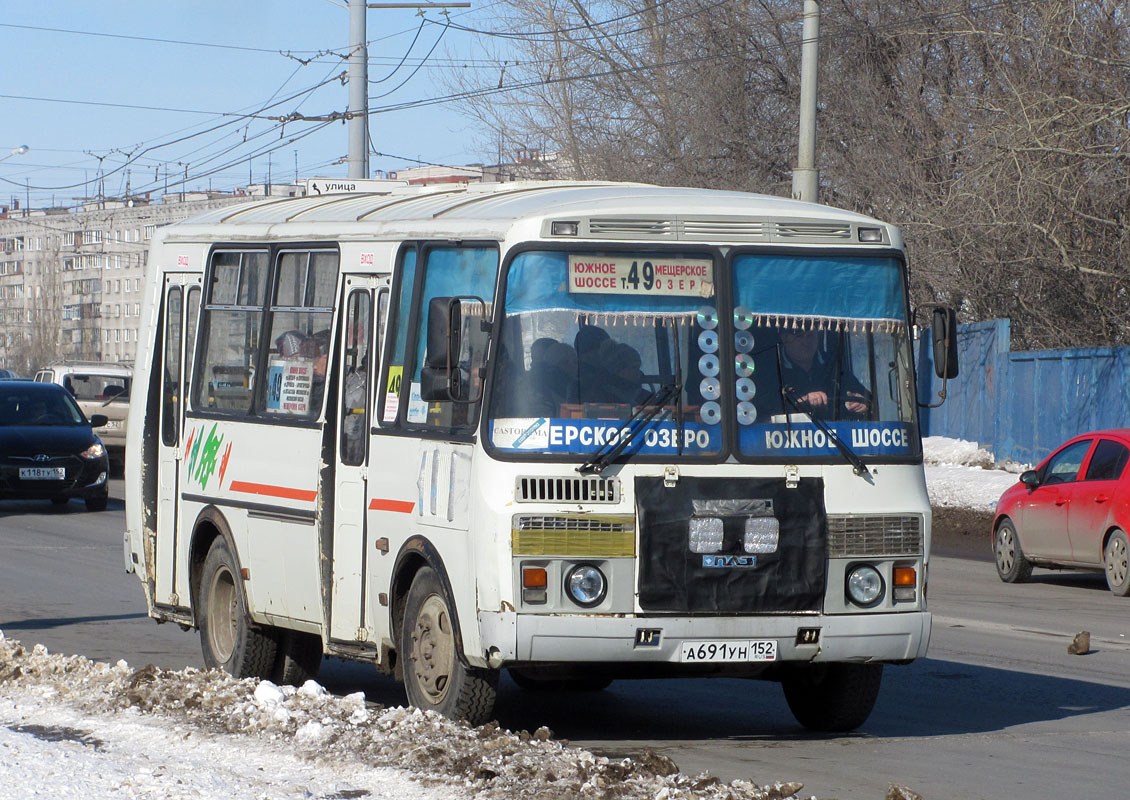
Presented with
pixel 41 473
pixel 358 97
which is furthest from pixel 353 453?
pixel 358 97

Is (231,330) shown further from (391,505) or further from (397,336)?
(391,505)

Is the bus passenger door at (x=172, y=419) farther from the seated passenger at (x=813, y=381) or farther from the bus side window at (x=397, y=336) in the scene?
the seated passenger at (x=813, y=381)

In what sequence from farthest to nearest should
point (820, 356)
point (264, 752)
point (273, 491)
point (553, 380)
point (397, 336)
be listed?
point (273, 491) → point (397, 336) → point (820, 356) → point (553, 380) → point (264, 752)

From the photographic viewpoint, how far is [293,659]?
9914mm

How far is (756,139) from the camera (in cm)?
3272

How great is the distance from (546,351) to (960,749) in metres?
2.59

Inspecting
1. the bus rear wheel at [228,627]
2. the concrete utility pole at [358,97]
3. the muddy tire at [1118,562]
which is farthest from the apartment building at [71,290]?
the bus rear wheel at [228,627]

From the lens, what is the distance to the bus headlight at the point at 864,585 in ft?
25.8

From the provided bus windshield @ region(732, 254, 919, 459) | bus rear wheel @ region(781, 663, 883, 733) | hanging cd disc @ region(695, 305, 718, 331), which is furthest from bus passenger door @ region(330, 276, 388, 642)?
bus rear wheel @ region(781, 663, 883, 733)

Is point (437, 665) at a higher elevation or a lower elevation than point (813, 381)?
lower

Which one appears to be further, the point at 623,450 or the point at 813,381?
the point at 813,381

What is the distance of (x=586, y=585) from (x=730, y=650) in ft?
2.28

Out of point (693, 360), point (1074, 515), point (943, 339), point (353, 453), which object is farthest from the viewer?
point (1074, 515)

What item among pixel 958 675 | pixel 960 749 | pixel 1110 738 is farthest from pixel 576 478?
pixel 958 675
